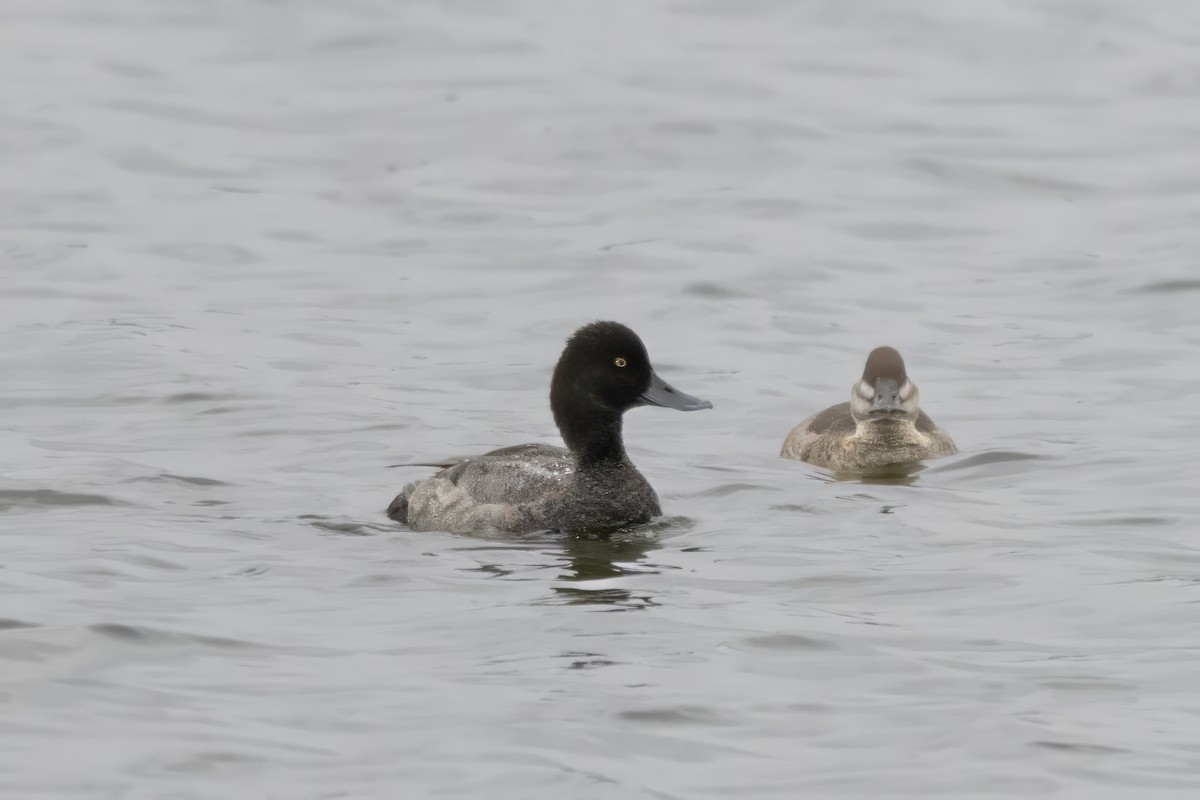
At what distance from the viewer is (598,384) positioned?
13.6 metres

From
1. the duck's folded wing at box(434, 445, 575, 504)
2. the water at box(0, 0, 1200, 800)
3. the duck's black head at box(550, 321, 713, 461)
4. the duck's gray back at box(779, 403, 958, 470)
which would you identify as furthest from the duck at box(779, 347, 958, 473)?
the duck's folded wing at box(434, 445, 575, 504)

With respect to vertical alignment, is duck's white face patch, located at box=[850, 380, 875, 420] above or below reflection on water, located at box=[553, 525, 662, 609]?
above

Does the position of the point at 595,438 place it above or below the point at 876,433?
above

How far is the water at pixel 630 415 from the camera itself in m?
9.32

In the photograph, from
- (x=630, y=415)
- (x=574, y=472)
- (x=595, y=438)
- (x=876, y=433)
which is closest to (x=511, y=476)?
(x=574, y=472)

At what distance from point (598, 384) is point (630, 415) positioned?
3.90m

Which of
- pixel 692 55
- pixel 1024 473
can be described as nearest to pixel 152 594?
pixel 1024 473

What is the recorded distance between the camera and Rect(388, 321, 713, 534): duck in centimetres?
1321

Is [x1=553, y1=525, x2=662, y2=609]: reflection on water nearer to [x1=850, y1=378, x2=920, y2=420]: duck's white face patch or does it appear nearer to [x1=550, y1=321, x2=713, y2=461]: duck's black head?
[x1=550, y1=321, x2=713, y2=461]: duck's black head

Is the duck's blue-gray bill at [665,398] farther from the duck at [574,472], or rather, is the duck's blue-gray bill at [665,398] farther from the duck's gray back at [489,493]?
the duck's gray back at [489,493]

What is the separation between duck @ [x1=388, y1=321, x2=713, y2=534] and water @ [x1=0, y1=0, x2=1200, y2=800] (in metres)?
0.22

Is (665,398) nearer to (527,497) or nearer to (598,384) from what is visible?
(598,384)

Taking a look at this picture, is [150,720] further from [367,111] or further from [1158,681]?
[367,111]

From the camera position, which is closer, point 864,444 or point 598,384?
Answer: point 598,384
